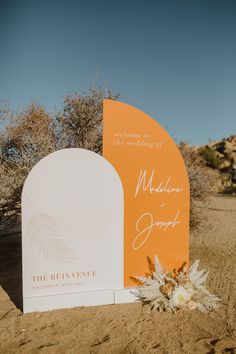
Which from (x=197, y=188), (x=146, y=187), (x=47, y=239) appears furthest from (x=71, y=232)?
(x=197, y=188)

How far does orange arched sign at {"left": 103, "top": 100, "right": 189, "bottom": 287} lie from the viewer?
14.6ft

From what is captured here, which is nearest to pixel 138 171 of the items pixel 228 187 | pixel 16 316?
pixel 16 316

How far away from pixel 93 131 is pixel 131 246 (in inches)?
122

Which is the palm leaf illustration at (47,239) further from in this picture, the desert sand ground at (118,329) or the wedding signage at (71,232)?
the desert sand ground at (118,329)

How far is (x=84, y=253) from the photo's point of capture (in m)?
4.21

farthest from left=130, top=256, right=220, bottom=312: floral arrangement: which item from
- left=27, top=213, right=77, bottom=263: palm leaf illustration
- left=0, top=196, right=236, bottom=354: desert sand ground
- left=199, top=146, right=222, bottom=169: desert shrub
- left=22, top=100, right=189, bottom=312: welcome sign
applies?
left=199, top=146, right=222, bottom=169: desert shrub

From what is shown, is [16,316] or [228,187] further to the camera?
[228,187]

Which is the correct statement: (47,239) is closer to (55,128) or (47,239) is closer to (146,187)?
(146,187)

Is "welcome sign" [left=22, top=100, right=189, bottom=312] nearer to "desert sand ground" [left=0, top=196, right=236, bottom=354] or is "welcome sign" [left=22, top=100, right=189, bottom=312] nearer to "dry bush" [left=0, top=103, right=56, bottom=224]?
"desert sand ground" [left=0, top=196, right=236, bottom=354]

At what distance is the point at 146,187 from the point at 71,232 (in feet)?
4.11

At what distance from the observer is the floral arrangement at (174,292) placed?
4152mm

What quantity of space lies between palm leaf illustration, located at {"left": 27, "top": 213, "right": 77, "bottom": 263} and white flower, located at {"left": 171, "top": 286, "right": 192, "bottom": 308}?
4.85ft

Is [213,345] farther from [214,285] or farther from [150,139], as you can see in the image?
[150,139]

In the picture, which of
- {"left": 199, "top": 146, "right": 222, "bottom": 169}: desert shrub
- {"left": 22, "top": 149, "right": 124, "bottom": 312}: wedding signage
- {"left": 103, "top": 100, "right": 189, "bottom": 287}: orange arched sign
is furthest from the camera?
{"left": 199, "top": 146, "right": 222, "bottom": 169}: desert shrub
